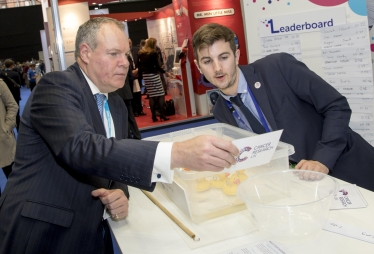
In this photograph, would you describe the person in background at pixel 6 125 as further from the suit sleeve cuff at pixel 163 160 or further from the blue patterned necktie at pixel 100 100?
the suit sleeve cuff at pixel 163 160

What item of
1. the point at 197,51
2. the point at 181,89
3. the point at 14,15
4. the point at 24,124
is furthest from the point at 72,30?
the point at 14,15

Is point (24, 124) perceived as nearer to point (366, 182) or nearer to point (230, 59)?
point (230, 59)

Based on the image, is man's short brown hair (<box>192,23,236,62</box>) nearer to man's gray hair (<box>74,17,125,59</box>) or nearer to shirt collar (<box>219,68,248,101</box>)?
shirt collar (<box>219,68,248,101</box>)

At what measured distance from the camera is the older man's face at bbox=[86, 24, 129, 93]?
1774 millimetres

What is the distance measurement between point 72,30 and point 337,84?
6216mm

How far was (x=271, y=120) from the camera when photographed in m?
2.12

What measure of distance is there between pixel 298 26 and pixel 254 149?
1.78m

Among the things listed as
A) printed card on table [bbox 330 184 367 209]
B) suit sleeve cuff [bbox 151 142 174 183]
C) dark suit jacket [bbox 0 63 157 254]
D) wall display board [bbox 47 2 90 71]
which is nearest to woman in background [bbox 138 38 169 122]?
wall display board [bbox 47 2 90 71]

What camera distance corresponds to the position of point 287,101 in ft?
7.02

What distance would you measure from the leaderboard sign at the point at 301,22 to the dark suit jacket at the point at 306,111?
0.59m

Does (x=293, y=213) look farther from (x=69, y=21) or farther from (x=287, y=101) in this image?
(x=69, y=21)

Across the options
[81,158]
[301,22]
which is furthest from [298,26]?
[81,158]

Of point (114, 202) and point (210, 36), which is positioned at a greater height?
point (210, 36)

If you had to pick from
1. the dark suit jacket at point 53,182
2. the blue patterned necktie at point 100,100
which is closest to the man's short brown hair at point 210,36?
the blue patterned necktie at point 100,100
